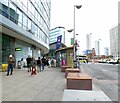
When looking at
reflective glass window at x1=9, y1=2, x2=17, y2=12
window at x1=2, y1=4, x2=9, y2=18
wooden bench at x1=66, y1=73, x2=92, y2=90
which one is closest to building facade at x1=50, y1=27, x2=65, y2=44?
reflective glass window at x1=9, y1=2, x2=17, y2=12

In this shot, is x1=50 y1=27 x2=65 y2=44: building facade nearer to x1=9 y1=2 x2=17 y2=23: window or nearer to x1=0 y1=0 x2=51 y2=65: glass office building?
x1=0 y1=0 x2=51 y2=65: glass office building

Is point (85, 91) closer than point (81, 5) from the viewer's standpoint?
Yes

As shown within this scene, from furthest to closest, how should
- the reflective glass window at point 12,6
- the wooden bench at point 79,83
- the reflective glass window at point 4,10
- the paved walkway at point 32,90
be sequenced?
the reflective glass window at point 12,6, the reflective glass window at point 4,10, the wooden bench at point 79,83, the paved walkway at point 32,90

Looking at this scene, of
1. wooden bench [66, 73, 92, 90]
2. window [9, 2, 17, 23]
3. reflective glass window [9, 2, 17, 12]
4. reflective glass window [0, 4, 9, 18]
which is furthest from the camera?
window [9, 2, 17, 23]

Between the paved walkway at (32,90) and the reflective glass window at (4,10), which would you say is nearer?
the paved walkway at (32,90)

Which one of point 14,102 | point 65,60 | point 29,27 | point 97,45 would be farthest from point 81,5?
point 97,45

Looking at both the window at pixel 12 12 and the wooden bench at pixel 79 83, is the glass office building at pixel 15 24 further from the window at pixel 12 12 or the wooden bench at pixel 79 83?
the wooden bench at pixel 79 83

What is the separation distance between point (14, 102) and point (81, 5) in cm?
2204

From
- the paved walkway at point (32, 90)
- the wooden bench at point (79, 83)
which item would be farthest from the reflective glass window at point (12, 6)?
the wooden bench at point (79, 83)

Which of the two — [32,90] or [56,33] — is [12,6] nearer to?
[32,90]

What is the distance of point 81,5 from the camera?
28.7 meters

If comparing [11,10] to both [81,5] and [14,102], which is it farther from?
[14,102]

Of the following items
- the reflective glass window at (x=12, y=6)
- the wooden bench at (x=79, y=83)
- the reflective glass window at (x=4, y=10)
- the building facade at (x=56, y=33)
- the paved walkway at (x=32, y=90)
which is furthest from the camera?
the building facade at (x=56, y=33)

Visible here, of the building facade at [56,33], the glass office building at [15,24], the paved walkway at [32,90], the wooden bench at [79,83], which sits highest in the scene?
the building facade at [56,33]
